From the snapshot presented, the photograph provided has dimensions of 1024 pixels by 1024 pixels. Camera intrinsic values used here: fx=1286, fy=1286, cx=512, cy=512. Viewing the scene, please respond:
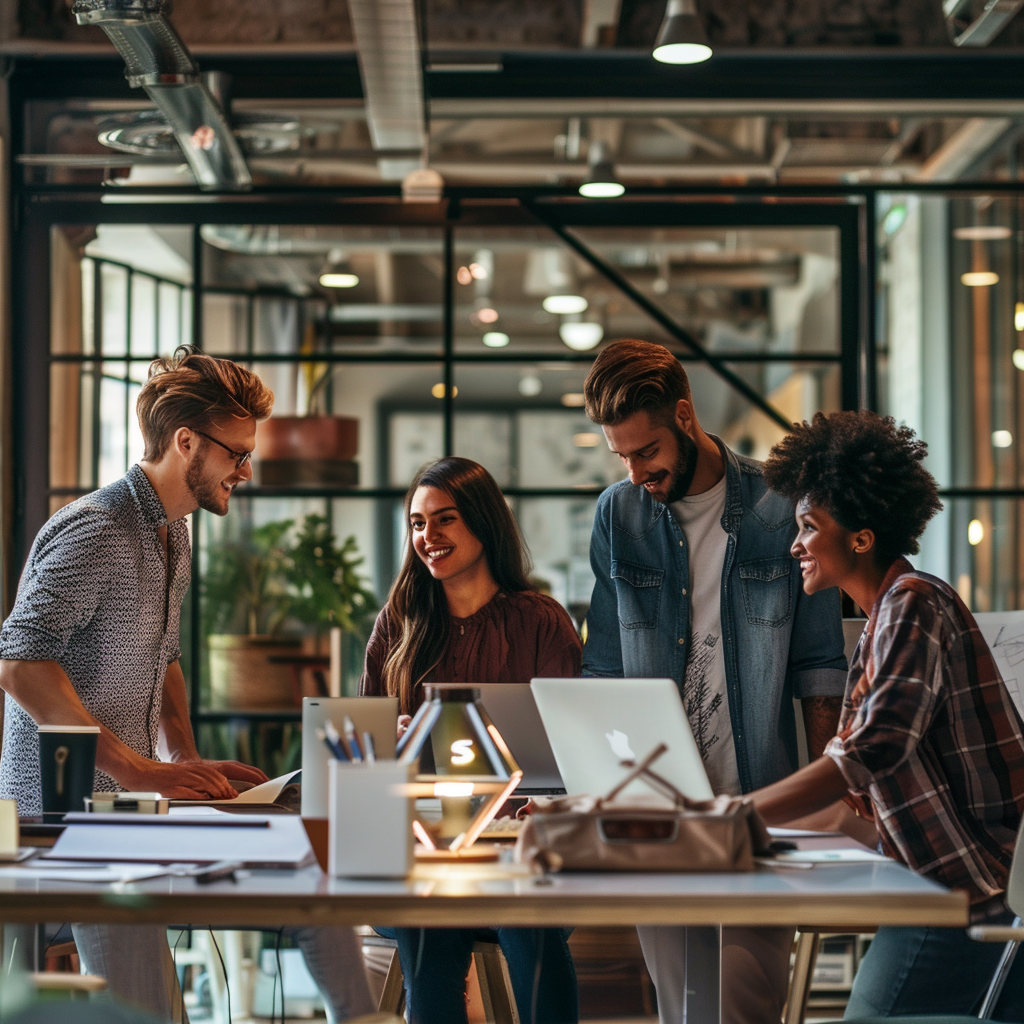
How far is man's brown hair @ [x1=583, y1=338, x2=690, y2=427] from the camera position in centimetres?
258

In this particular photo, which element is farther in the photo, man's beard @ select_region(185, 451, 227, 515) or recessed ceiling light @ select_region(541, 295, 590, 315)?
recessed ceiling light @ select_region(541, 295, 590, 315)

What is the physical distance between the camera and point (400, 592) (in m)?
2.93

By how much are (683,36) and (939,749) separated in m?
2.56

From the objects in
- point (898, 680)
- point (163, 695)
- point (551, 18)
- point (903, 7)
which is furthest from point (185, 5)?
point (898, 680)

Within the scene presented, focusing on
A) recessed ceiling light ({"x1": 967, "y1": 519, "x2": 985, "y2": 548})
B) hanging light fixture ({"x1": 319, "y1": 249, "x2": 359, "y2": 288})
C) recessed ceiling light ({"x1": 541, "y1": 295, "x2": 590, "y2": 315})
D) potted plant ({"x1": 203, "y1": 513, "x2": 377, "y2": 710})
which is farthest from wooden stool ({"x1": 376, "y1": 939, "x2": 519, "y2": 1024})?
recessed ceiling light ({"x1": 541, "y1": 295, "x2": 590, "y2": 315})

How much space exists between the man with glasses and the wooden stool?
146 mm

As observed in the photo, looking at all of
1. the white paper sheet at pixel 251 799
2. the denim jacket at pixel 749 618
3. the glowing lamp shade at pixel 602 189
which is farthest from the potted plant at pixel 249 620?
the white paper sheet at pixel 251 799

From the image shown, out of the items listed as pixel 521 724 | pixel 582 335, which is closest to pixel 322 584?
pixel 521 724

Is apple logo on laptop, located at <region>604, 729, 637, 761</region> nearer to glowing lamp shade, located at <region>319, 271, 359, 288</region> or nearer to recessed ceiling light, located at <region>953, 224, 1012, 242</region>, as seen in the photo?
glowing lamp shade, located at <region>319, 271, 359, 288</region>

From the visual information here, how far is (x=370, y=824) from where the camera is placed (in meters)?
1.65

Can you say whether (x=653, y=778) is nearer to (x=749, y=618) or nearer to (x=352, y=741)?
(x=352, y=741)

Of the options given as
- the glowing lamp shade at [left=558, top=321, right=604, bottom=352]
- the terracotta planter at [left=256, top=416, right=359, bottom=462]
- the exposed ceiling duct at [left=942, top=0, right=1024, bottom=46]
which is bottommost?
the terracotta planter at [left=256, top=416, right=359, bottom=462]

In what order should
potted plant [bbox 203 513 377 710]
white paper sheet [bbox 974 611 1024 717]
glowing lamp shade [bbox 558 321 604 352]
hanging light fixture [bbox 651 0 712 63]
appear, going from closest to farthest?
white paper sheet [bbox 974 611 1024 717]
hanging light fixture [bbox 651 0 712 63]
potted plant [bbox 203 513 377 710]
glowing lamp shade [bbox 558 321 604 352]

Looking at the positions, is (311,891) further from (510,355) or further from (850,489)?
(510,355)
